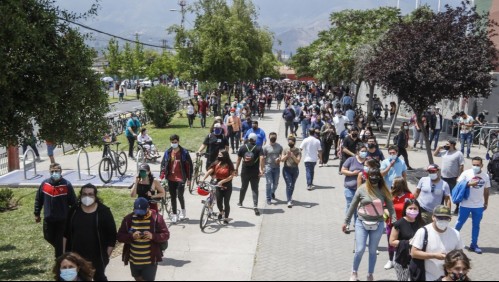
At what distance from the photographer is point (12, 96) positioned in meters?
7.84

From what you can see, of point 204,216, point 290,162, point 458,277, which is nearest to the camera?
point 458,277

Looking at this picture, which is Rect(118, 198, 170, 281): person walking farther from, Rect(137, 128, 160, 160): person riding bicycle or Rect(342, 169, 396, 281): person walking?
Rect(137, 128, 160, 160): person riding bicycle

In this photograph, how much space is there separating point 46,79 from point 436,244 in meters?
5.86

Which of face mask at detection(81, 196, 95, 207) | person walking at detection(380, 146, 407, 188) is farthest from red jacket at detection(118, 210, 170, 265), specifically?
person walking at detection(380, 146, 407, 188)

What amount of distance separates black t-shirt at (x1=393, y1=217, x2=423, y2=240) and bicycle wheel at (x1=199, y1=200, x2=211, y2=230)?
394 cm

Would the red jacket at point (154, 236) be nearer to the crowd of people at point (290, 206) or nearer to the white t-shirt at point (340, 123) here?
the crowd of people at point (290, 206)

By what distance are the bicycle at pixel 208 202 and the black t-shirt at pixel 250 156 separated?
3.30ft

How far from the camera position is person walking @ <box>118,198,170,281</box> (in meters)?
6.04

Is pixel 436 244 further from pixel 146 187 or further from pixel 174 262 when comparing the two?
pixel 146 187

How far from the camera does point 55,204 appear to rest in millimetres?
7355

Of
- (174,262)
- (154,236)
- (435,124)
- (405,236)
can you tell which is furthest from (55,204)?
(435,124)

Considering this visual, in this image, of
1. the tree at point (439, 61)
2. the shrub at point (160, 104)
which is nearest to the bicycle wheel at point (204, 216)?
the tree at point (439, 61)

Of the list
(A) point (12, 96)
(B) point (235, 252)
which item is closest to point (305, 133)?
(B) point (235, 252)

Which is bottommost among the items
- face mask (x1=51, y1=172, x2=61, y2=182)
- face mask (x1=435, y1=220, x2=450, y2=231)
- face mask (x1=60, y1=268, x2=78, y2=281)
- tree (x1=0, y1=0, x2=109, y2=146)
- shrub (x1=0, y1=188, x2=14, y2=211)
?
shrub (x1=0, y1=188, x2=14, y2=211)
